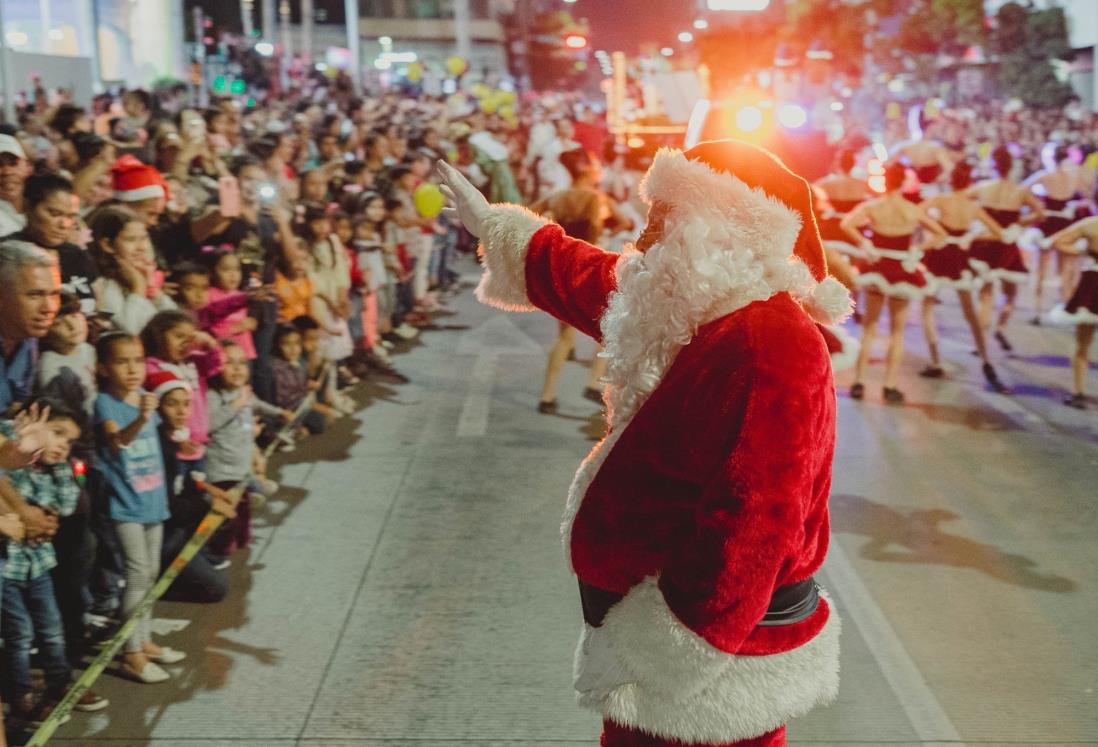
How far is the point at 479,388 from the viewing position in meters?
9.87

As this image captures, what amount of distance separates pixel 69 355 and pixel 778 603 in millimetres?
3192

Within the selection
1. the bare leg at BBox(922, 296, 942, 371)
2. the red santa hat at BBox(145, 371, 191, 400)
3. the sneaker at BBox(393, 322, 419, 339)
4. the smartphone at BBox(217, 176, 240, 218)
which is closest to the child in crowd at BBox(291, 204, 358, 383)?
the smartphone at BBox(217, 176, 240, 218)

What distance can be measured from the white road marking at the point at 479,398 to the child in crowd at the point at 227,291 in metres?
2.17

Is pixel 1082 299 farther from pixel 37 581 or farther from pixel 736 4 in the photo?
pixel 736 4

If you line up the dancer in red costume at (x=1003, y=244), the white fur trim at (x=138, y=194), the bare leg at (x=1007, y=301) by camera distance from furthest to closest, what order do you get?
the bare leg at (x=1007, y=301) → the dancer in red costume at (x=1003, y=244) → the white fur trim at (x=138, y=194)

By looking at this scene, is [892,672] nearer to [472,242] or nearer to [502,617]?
[502,617]

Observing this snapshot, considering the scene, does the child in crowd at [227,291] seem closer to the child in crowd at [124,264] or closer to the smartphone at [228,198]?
the smartphone at [228,198]

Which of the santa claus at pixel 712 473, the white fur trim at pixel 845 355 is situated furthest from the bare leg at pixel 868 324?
the santa claus at pixel 712 473

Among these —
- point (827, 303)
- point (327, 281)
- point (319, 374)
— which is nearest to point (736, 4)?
point (327, 281)

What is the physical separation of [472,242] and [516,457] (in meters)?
11.3

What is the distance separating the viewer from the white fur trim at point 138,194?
682 cm

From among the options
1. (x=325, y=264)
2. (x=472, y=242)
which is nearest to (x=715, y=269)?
(x=325, y=264)

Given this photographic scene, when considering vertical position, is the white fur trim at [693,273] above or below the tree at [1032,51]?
below

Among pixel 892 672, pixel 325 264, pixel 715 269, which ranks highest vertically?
pixel 715 269
